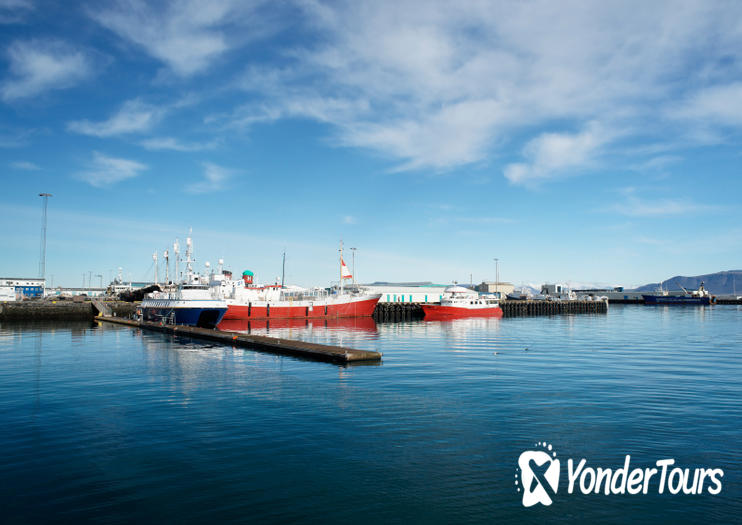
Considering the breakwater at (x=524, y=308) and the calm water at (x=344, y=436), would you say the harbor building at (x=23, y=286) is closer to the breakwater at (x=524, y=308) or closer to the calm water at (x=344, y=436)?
the breakwater at (x=524, y=308)

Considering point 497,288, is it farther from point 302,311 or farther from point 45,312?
point 45,312

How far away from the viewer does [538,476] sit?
489 inches

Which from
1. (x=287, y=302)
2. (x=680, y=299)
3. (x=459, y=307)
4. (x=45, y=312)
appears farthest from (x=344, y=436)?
(x=680, y=299)

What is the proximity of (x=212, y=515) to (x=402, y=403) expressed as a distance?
11.2 meters

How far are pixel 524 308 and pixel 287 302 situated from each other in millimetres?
76856

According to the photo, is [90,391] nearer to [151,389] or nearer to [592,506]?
[151,389]

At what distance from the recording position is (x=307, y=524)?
996cm

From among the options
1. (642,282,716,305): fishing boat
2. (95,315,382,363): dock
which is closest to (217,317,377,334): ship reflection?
(95,315,382,363): dock

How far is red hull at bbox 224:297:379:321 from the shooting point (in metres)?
77.1

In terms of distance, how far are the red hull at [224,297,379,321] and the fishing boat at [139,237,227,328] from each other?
6.98 m

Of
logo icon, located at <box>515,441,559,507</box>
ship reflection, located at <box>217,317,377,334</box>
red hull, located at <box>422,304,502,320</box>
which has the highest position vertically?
red hull, located at <box>422,304,502,320</box>

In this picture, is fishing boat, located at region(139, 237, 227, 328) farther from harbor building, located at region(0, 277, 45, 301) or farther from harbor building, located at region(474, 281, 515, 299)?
harbor building, located at region(474, 281, 515, 299)

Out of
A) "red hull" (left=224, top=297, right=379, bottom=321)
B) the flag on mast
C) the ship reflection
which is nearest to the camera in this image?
the ship reflection

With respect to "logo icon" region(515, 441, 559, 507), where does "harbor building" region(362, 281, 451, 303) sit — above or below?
above
